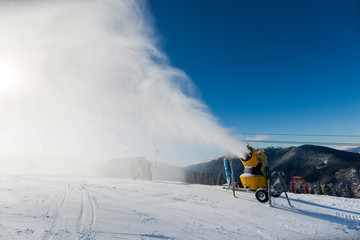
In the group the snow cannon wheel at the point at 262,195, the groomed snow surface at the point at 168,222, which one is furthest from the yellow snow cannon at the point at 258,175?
the groomed snow surface at the point at 168,222

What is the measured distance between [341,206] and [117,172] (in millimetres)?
131452

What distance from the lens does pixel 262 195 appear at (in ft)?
36.1

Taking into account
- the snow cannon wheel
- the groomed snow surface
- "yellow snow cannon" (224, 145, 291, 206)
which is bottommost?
the groomed snow surface

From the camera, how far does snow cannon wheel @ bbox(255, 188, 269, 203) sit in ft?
35.5

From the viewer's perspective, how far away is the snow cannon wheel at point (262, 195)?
1081cm

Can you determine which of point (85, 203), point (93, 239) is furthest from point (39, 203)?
point (93, 239)

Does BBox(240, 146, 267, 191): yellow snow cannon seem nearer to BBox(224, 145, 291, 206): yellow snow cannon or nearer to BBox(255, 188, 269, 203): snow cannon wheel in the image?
BBox(224, 145, 291, 206): yellow snow cannon

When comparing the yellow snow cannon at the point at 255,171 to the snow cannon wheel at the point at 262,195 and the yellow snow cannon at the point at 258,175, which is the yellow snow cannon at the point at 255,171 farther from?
the snow cannon wheel at the point at 262,195

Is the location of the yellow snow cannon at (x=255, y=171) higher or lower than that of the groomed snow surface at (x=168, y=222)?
higher

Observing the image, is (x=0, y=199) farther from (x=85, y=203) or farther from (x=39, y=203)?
(x=85, y=203)

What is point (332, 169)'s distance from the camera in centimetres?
18100

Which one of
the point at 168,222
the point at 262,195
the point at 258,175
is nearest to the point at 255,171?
the point at 258,175

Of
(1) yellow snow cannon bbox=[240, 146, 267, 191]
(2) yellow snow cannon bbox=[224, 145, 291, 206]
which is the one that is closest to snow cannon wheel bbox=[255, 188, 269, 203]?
(2) yellow snow cannon bbox=[224, 145, 291, 206]

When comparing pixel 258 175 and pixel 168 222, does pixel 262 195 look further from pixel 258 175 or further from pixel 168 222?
pixel 168 222
